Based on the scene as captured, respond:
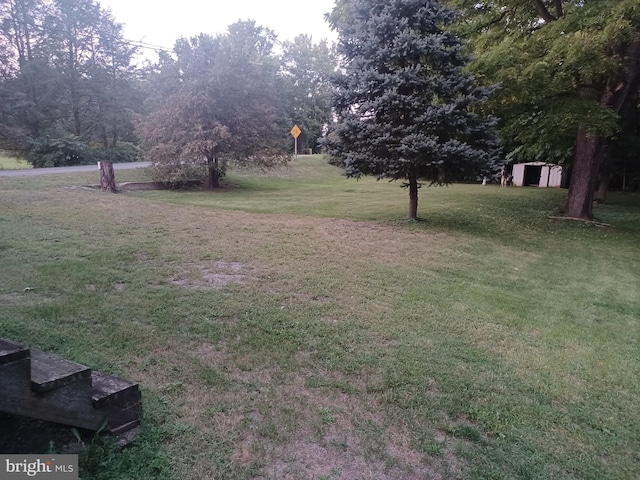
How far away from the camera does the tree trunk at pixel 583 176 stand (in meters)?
10.3

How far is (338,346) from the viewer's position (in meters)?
3.09

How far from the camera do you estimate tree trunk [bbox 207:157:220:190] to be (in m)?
16.2

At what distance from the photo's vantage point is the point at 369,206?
12.5 m

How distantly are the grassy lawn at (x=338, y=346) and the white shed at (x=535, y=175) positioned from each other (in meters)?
18.6

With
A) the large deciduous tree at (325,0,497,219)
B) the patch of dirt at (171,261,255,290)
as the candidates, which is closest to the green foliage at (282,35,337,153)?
the large deciduous tree at (325,0,497,219)

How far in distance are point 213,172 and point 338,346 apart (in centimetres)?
1477

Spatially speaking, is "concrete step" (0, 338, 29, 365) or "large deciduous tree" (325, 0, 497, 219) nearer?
"concrete step" (0, 338, 29, 365)

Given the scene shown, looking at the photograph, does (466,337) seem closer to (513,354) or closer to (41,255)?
(513,354)

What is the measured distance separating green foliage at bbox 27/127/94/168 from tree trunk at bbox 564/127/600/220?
20778 mm

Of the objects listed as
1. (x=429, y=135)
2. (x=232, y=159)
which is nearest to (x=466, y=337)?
(x=429, y=135)

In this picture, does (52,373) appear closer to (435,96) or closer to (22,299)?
(22,299)

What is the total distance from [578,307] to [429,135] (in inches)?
187

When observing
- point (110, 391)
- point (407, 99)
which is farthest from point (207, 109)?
point (110, 391)

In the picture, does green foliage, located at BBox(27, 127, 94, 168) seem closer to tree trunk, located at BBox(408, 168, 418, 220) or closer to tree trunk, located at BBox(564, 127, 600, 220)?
tree trunk, located at BBox(408, 168, 418, 220)
